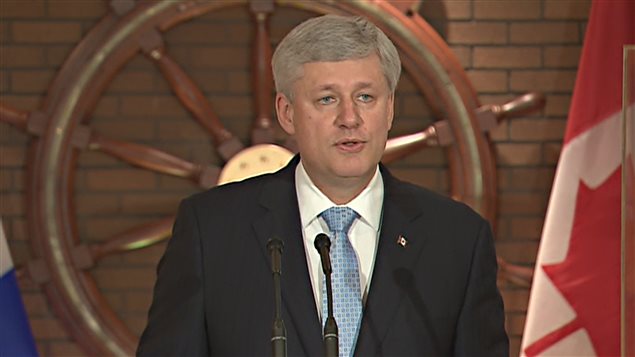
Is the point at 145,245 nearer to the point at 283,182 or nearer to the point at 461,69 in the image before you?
the point at 461,69

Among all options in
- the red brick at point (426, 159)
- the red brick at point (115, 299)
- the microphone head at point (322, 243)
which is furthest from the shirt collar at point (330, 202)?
the red brick at point (115, 299)

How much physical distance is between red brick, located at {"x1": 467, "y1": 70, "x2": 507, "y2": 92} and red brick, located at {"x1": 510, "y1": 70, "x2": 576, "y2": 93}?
0.12ft

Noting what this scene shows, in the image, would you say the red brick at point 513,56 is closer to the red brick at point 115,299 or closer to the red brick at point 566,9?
the red brick at point 566,9

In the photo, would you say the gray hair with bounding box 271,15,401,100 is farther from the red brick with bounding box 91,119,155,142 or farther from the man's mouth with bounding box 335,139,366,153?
the red brick with bounding box 91,119,155,142

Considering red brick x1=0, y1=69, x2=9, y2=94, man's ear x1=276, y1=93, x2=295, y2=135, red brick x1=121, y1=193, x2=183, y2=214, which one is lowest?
man's ear x1=276, y1=93, x2=295, y2=135

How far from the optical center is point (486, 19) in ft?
11.5

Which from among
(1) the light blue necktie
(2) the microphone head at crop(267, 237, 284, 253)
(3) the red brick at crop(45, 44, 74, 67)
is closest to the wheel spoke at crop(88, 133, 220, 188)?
(3) the red brick at crop(45, 44, 74, 67)

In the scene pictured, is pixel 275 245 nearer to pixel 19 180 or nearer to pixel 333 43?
pixel 333 43

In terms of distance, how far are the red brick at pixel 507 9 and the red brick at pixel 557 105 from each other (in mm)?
244

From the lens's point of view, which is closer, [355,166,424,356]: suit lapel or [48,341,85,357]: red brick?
[355,166,424,356]: suit lapel

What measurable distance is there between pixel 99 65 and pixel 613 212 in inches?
57.2

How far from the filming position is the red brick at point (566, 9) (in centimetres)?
350

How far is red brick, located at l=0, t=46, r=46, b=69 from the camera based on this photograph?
3.42 meters

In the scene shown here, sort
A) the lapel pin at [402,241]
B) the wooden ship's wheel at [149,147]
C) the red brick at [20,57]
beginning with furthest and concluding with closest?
1. the red brick at [20,57]
2. the wooden ship's wheel at [149,147]
3. the lapel pin at [402,241]
